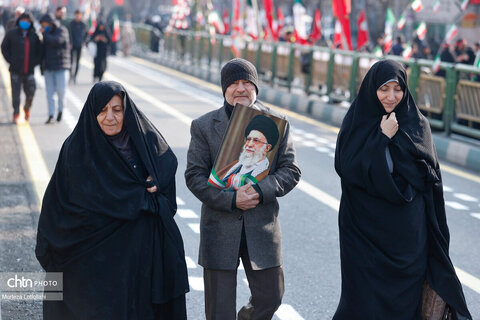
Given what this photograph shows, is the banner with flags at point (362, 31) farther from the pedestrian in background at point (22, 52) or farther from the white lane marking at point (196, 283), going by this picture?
the white lane marking at point (196, 283)

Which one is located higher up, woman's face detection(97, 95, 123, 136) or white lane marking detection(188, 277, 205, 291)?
woman's face detection(97, 95, 123, 136)

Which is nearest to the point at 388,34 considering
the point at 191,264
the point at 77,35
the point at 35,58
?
the point at 77,35

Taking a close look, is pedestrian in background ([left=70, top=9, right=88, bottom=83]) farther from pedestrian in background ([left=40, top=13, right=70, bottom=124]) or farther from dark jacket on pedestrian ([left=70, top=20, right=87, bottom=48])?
pedestrian in background ([left=40, top=13, right=70, bottom=124])

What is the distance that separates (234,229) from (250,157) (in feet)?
1.30

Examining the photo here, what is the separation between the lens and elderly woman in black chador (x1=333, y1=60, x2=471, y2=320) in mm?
4562

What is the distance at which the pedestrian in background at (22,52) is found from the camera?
1397 cm

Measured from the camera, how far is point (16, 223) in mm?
7770

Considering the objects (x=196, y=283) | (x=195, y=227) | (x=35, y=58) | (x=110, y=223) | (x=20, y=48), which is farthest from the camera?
(x=35, y=58)

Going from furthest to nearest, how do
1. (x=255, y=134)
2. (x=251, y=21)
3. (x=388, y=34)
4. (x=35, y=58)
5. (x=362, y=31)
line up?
(x=251, y=21)
(x=362, y=31)
(x=388, y=34)
(x=35, y=58)
(x=255, y=134)

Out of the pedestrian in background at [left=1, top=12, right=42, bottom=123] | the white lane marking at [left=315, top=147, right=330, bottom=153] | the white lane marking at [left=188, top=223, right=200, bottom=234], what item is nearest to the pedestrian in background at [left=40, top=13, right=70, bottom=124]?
the pedestrian in background at [left=1, top=12, right=42, bottom=123]

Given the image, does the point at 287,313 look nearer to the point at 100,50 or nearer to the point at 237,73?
the point at 237,73

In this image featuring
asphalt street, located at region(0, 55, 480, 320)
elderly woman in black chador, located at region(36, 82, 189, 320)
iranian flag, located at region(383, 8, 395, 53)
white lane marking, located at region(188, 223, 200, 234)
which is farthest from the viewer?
iranian flag, located at region(383, 8, 395, 53)

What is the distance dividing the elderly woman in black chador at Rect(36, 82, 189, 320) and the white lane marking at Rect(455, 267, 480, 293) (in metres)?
3.12

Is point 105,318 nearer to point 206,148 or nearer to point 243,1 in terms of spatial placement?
point 206,148
